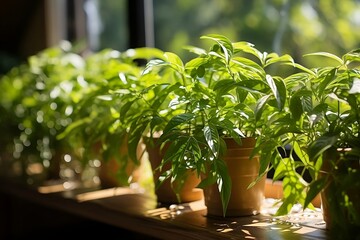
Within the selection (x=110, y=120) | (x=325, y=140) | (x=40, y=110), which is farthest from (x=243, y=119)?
(x=40, y=110)

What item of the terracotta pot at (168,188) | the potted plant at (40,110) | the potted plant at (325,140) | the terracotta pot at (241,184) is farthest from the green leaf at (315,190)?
the potted plant at (40,110)

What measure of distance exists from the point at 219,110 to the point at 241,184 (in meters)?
0.16

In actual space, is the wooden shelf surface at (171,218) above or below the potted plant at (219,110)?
below

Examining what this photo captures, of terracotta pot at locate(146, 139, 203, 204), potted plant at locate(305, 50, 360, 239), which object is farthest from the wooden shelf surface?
potted plant at locate(305, 50, 360, 239)

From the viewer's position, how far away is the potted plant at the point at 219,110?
954 millimetres

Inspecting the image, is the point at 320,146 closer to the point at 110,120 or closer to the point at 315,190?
the point at 315,190

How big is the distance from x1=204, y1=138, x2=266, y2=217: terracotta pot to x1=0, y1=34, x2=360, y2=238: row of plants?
1cm

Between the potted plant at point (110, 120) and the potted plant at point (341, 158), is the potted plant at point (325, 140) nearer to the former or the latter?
the potted plant at point (341, 158)

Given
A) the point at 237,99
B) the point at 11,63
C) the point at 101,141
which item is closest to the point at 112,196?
the point at 101,141

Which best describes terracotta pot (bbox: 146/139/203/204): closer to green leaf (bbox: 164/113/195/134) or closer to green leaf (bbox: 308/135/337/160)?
green leaf (bbox: 164/113/195/134)

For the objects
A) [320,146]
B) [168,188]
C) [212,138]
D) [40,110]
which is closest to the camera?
[320,146]

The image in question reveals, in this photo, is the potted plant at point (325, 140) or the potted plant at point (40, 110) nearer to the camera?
the potted plant at point (325, 140)

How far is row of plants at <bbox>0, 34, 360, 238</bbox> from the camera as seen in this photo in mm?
852

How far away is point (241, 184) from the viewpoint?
1.07m
